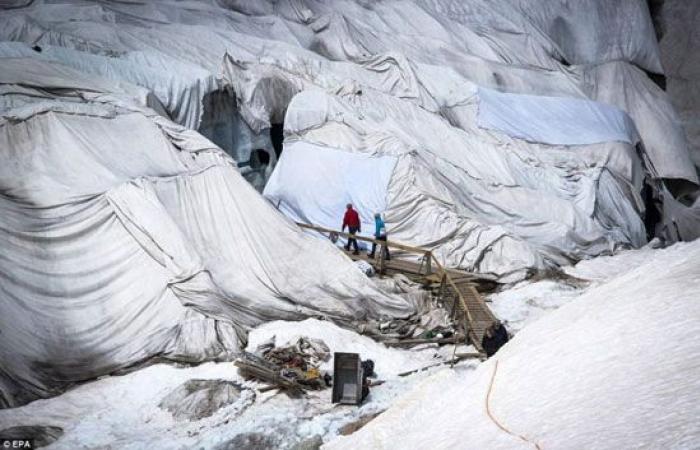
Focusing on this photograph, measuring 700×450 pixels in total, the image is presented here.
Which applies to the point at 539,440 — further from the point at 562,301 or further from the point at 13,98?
the point at 13,98

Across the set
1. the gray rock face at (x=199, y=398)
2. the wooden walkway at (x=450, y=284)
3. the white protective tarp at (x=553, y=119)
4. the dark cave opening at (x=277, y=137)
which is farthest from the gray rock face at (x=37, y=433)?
the white protective tarp at (x=553, y=119)

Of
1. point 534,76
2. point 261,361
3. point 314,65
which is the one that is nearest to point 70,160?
point 261,361

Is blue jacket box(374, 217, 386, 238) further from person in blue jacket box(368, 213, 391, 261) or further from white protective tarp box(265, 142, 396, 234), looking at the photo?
white protective tarp box(265, 142, 396, 234)

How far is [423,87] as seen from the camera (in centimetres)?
1764

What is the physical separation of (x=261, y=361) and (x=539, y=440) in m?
5.24

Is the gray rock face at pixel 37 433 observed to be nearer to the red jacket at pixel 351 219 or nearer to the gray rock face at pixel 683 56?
the red jacket at pixel 351 219

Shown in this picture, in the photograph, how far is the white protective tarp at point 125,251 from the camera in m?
7.63

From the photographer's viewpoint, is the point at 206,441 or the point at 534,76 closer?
the point at 206,441

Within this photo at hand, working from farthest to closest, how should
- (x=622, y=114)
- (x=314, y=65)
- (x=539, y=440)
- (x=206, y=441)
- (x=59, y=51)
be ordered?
(x=622, y=114), (x=314, y=65), (x=59, y=51), (x=206, y=441), (x=539, y=440)

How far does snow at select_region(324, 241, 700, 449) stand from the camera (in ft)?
8.35

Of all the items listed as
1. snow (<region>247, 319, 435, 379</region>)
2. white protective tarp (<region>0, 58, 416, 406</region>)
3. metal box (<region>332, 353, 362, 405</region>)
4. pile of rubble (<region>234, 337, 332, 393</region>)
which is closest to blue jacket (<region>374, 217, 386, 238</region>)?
white protective tarp (<region>0, 58, 416, 406</region>)

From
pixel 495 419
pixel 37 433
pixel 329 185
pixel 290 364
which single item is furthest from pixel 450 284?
pixel 495 419

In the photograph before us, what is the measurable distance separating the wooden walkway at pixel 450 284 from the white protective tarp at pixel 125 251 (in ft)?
2.68

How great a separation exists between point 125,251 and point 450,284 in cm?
517
